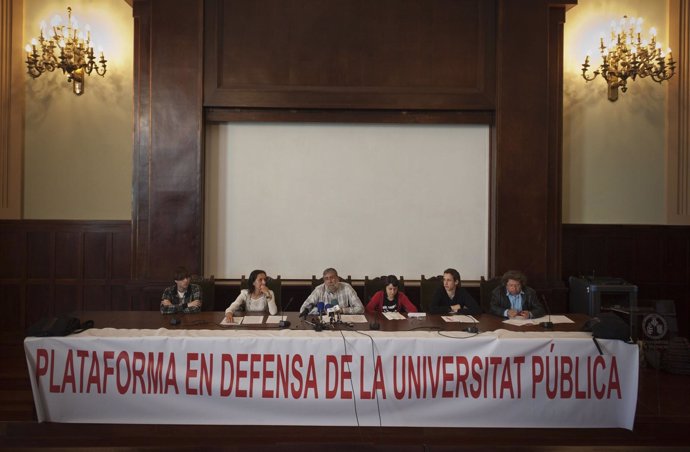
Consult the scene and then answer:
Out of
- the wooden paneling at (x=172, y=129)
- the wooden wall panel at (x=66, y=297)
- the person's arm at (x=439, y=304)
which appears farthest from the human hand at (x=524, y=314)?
the wooden wall panel at (x=66, y=297)

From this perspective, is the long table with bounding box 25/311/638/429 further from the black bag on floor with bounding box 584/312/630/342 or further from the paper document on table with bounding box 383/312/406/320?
the paper document on table with bounding box 383/312/406/320

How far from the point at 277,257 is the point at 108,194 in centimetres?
235

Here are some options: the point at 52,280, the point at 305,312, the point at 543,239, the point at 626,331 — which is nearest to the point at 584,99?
the point at 543,239

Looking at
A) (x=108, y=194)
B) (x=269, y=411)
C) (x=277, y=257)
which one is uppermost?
(x=108, y=194)

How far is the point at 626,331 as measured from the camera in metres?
4.43

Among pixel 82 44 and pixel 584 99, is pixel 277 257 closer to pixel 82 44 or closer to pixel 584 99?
→ pixel 82 44

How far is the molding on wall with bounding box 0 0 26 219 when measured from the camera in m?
7.44

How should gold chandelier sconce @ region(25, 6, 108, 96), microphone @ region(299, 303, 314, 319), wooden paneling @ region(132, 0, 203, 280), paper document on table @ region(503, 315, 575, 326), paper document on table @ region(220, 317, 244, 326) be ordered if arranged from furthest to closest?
1. gold chandelier sconce @ region(25, 6, 108, 96)
2. wooden paneling @ region(132, 0, 203, 280)
3. microphone @ region(299, 303, 314, 319)
4. paper document on table @ region(503, 315, 575, 326)
5. paper document on table @ region(220, 317, 244, 326)

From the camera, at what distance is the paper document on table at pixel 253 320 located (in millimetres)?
4883

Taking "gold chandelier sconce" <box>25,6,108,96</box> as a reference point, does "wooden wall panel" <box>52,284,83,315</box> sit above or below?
below

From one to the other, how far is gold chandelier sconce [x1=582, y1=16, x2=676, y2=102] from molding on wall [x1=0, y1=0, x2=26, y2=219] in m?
7.08

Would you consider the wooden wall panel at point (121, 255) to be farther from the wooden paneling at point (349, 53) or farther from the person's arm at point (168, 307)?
the person's arm at point (168, 307)

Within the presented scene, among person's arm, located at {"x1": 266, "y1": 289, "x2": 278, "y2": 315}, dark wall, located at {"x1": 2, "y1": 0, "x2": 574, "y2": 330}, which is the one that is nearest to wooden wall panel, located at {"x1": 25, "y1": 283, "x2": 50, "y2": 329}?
dark wall, located at {"x1": 2, "y1": 0, "x2": 574, "y2": 330}

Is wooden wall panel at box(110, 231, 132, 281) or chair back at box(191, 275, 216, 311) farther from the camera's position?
wooden wall panel at box(110, 231, 132, 281)
